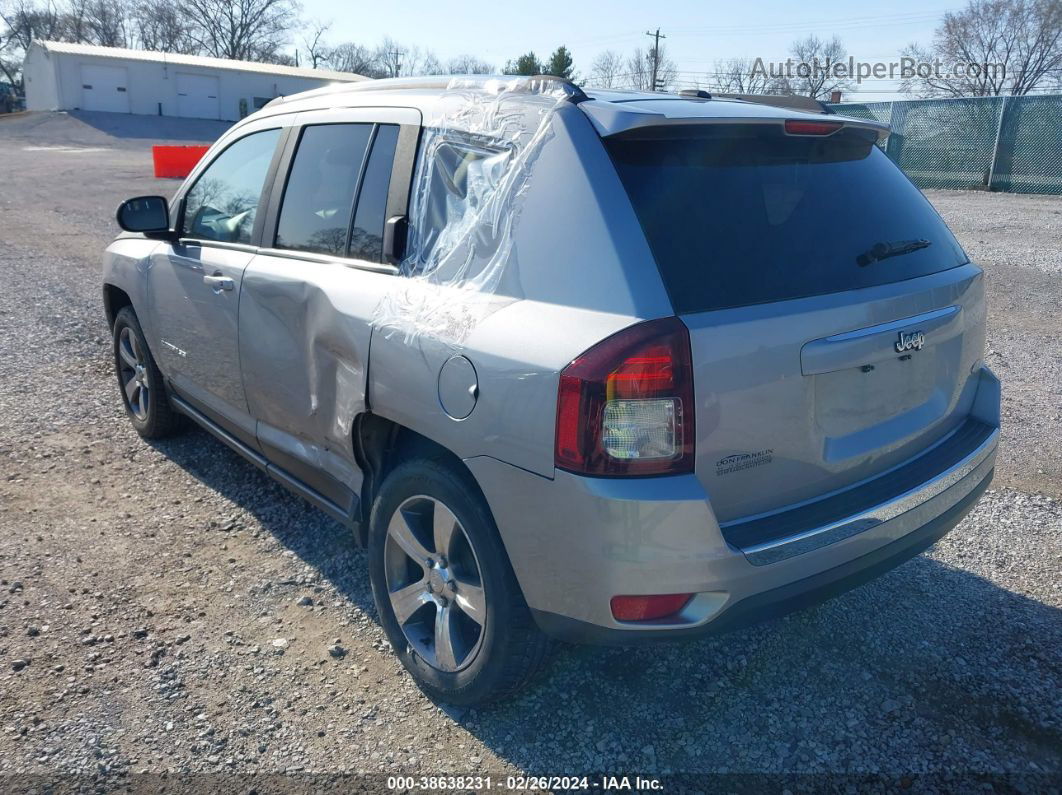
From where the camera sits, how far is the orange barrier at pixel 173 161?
2381 cm

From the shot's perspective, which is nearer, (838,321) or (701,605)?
(701,605)

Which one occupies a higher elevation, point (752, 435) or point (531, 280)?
point (531, 280)

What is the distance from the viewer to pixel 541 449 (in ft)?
7.55

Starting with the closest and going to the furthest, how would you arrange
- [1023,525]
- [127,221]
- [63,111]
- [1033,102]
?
[1023,525]
[127,221]
[1033,102]
[63,111]

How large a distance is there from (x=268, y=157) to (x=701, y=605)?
279 centimetres

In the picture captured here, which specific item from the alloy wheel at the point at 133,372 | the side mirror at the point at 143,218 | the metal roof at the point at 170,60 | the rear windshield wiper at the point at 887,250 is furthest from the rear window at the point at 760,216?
the metal roof at the point at 170,60

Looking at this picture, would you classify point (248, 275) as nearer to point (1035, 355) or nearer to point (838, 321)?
point (838, 321)

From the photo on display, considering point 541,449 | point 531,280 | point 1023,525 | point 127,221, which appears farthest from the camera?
point 127,221

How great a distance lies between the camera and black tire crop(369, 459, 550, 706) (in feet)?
8.33

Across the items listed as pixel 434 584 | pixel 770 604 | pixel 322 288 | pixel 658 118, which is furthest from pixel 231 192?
pixel 770 604

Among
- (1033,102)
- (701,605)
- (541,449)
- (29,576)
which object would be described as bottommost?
(29,576)

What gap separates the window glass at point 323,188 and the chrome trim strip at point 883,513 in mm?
1898

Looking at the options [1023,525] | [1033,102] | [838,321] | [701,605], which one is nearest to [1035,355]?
[1023,525]

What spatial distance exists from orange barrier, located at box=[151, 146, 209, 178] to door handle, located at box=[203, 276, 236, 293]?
2189 cm
